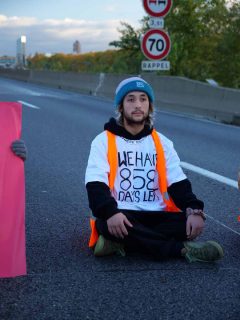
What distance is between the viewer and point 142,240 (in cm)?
378

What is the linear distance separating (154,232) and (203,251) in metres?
0.33

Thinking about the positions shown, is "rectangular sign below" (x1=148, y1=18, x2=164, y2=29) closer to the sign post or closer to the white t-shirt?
the sign post

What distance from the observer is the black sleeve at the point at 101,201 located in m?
3.67

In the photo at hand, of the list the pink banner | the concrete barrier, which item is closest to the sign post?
the concrete barrier

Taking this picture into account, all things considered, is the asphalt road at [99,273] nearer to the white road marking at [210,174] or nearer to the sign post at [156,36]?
the white road marking at [210,174]

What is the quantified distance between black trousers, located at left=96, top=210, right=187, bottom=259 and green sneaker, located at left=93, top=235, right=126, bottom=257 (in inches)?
1.1

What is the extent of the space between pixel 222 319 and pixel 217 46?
33.7 meters

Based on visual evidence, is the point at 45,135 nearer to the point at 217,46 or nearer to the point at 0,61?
the point at 217,46

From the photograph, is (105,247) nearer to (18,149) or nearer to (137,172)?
(137,172)

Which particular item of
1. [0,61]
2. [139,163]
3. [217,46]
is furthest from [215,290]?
[0,61]

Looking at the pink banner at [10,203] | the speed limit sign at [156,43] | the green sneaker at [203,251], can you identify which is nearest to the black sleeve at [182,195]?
the green sneaker at [203,251]

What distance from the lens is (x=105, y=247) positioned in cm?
377

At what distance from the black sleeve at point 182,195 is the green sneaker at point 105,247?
0.47 metres

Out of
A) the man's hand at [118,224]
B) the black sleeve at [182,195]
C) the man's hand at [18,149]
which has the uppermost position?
the man's hand at [18,149]
